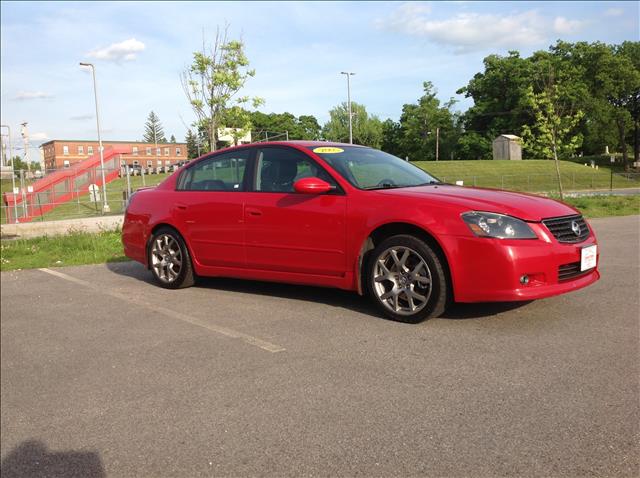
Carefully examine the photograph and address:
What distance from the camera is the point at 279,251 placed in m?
5.58

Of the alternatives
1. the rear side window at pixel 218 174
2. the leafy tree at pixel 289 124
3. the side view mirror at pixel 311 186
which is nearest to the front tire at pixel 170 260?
the rear side window at pixel 218 174

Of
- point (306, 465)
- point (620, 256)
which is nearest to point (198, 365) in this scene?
point (306, 465)

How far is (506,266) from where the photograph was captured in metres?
4.37

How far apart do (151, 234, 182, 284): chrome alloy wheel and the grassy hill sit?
29.4 metres

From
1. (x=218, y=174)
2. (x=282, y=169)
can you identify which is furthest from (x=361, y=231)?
(x=218, y=174)

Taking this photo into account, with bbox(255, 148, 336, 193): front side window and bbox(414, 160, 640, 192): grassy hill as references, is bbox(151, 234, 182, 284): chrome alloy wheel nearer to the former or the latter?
bbox(255, 148, 336, 193): front side window

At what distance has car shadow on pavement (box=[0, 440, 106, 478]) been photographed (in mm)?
2820

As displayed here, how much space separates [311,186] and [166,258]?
2400 mm

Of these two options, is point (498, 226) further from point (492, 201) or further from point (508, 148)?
point (508, 148)

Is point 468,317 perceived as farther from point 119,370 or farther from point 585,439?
point 119,370

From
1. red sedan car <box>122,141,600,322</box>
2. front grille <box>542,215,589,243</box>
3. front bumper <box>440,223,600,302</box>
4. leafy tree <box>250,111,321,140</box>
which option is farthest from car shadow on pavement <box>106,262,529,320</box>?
leafy tree <box>250,111,321,140</box>

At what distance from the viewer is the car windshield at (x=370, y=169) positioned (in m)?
5.40

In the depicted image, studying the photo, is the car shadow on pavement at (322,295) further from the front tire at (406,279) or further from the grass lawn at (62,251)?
the grass lawn at (62,251)

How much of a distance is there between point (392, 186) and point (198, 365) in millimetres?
2420
